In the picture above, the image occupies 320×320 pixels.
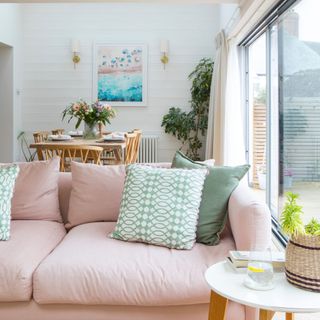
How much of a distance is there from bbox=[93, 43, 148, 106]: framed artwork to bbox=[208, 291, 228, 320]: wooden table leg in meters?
6.04

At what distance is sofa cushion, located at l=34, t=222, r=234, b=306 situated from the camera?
6.12ft

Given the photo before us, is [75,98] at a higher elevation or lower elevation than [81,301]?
higher

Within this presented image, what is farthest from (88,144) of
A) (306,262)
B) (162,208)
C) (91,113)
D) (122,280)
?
(306,262)

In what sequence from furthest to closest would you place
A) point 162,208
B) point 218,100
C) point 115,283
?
point 218,100 < point 162,208 < point 115,283

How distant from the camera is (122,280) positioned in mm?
1885

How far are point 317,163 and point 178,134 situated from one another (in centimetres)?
414

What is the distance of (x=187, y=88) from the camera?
7.43 metres

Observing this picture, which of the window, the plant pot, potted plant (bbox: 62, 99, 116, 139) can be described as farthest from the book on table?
the plant pot

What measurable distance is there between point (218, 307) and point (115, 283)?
0.51m

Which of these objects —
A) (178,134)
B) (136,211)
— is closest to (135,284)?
(136,211)

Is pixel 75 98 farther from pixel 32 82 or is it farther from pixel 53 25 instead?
pixel 53 25

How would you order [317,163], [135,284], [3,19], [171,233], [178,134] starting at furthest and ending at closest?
1. [178,134]
2. [3,19]
3. [317,163]
4. [171,233]
5. [135,284]

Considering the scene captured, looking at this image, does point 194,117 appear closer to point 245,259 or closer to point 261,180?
point 261,180

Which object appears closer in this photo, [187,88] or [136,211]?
[136,211]
